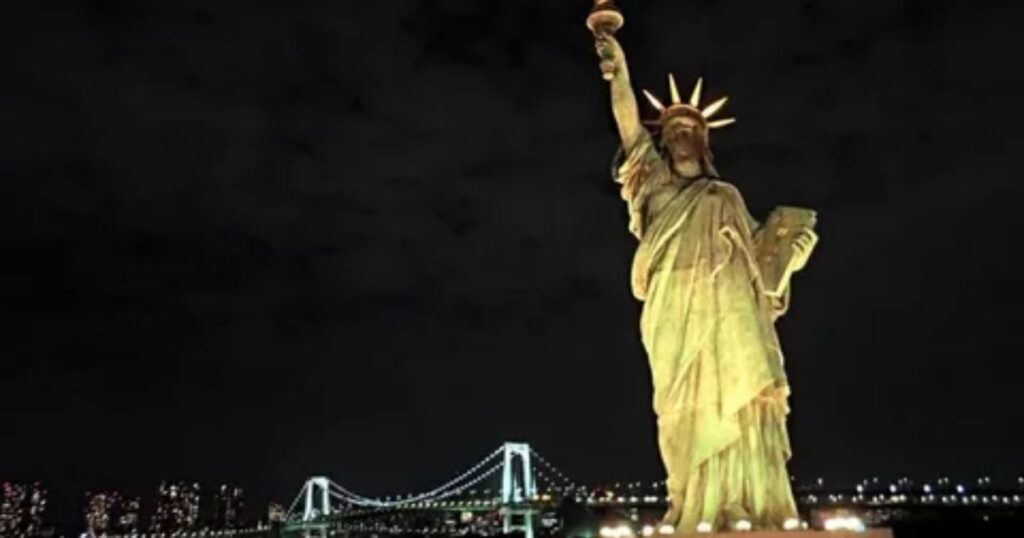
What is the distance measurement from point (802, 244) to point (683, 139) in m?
1.76

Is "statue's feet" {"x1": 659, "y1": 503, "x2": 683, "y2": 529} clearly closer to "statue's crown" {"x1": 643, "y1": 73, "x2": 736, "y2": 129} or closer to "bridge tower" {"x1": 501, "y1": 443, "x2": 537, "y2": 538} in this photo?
"statue's crown" {"x1": 643, "y1": 73, "x2": 736, "y2": 129}

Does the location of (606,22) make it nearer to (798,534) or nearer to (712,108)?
(712,108)

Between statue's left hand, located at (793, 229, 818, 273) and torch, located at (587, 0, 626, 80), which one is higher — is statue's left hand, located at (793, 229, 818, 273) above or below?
below

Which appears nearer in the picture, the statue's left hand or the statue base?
the statue base

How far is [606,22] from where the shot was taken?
1181 centimetres

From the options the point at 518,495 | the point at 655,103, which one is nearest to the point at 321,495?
the point at 518,495

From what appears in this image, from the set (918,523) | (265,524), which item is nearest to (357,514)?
(265,524)

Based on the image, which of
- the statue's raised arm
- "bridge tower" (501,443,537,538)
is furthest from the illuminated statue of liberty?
"bridge tower" (501,443,537,538)

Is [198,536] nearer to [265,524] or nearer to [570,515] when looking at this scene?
[265,524]

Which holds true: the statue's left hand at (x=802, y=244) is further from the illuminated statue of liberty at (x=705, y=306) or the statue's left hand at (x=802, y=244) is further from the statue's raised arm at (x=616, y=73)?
the statue's raised arm at (x=616, y=73)

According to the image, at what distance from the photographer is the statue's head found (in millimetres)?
11703

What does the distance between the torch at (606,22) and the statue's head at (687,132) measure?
2.14ft

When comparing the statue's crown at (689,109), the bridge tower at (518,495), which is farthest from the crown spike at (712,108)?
the bridge tower at (518,495)

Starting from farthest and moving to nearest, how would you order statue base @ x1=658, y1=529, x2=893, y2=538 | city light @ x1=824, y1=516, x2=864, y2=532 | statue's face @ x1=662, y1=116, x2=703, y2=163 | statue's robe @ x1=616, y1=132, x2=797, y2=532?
statue's face @ x1=662, y1=116, x2=703, y2=163, statue's robe @ x1=616, y1=132, x2=797, y2=532, city light @ x1=824, y1=516, x2=864, y2=532, statue base @ x1=658, y1=529, x2=893, y2=538
